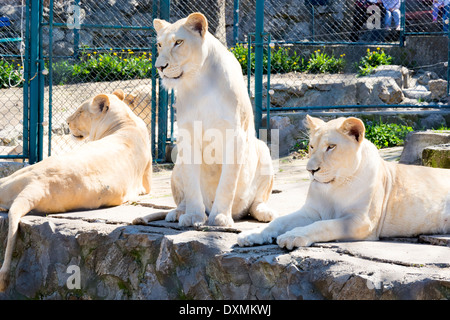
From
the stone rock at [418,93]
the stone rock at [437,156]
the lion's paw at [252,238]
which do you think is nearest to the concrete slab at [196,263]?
the lion's paw at [252,238]

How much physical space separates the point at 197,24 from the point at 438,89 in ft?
22.0

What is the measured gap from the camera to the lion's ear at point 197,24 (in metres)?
4.71

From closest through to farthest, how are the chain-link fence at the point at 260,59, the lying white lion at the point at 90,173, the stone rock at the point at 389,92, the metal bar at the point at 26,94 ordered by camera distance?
the lying white lion at the point at 90,173 < the metal bar at the point at 26,94 < the chain-link fence at the point at 260,59 < the stone rock at the point at 389,92

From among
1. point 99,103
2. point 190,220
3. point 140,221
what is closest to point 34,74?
point 99,103

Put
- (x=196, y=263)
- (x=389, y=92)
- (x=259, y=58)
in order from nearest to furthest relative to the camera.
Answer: (x=196, y=263), (x=259, y=58), (x=389, y=92)

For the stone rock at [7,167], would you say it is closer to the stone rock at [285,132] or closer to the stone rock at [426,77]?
the stone rock at [285,132]

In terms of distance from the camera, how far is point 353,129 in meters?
4.18

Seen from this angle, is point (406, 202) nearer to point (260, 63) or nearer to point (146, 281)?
point (146, 281)

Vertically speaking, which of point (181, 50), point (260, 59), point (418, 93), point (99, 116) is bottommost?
point (99, 116)

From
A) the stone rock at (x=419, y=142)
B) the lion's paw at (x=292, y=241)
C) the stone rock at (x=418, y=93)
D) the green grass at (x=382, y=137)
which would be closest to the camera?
the lion's paw at (x=292, y=241)

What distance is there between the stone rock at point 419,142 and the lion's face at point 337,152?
134 inches

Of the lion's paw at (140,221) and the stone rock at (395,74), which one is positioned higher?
the stone rock at (395,74)

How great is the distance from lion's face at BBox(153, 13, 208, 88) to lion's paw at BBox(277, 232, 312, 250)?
143cm

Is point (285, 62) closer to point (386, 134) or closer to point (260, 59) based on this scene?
point (260, 59)
